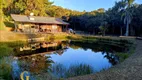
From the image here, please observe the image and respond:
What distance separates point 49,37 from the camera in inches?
1598

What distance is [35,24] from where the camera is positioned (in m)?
48.5

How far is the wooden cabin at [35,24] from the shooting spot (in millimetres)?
45438

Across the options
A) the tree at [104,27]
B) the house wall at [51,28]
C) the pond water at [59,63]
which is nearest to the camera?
the pond water at [59,63]

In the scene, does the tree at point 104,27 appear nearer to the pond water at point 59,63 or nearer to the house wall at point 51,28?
the house wall at point 51,28

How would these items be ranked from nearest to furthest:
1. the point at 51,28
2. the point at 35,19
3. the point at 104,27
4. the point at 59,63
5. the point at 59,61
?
1. the point at 59,63
2. the point at 59,61
3. the point at 35,19
4. the point at 104,27
5. the point at 51,28

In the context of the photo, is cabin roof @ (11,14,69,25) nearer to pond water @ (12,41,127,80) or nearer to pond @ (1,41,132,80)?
pond @ (1,41,132,80)

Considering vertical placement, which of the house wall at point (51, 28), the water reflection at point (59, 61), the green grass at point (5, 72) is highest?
the house wall at point (51, 28)

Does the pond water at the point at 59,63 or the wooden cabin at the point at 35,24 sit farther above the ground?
the wooden cabin at the point at 35,24

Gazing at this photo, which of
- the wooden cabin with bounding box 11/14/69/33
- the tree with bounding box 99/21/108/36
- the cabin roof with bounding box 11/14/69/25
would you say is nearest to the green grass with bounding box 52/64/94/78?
the wooden cabin with bounding box 11/14/69/33

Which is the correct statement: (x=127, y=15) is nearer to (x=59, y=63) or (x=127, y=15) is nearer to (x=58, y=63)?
(x=58, y=63)

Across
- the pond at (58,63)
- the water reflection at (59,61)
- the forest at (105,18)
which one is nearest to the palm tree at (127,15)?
the forest at (105,18)

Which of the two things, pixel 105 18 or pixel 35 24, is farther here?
pixel 105 18

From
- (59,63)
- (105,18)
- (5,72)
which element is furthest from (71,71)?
(105,18)

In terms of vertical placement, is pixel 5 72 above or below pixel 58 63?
above
